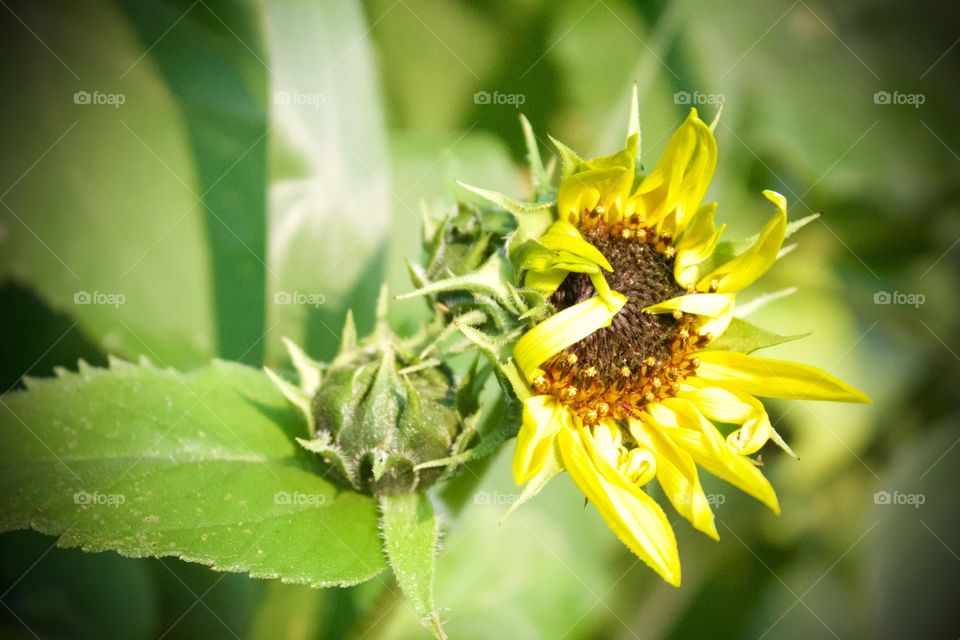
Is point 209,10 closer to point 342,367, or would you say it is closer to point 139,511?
point 342,367

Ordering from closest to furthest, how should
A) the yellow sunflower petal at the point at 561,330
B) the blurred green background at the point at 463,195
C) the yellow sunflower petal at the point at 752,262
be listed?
the yellow sunflower petal at the point at 561,330, the yellow sunflower petal at the point at 752,262, the blurred green background at the point at 463,195

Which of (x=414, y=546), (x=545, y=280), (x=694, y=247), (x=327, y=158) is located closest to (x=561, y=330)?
(x=545, y=280)

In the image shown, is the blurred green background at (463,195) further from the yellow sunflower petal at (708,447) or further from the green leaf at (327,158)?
the yellow sunflower petal at (708,447)

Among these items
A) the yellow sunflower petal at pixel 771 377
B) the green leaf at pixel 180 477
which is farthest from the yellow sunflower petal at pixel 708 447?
the green leaf at pixel 180 477

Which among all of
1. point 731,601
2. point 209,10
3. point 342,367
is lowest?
point 731,601

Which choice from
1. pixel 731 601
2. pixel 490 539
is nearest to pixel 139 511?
pixel 490 539

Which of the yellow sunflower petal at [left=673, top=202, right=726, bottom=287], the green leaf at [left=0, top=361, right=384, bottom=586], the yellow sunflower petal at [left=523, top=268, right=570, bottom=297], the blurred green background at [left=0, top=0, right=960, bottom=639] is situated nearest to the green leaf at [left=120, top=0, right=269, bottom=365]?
the blurred green background at [left=0, top=0, right=960, bottom=639]
